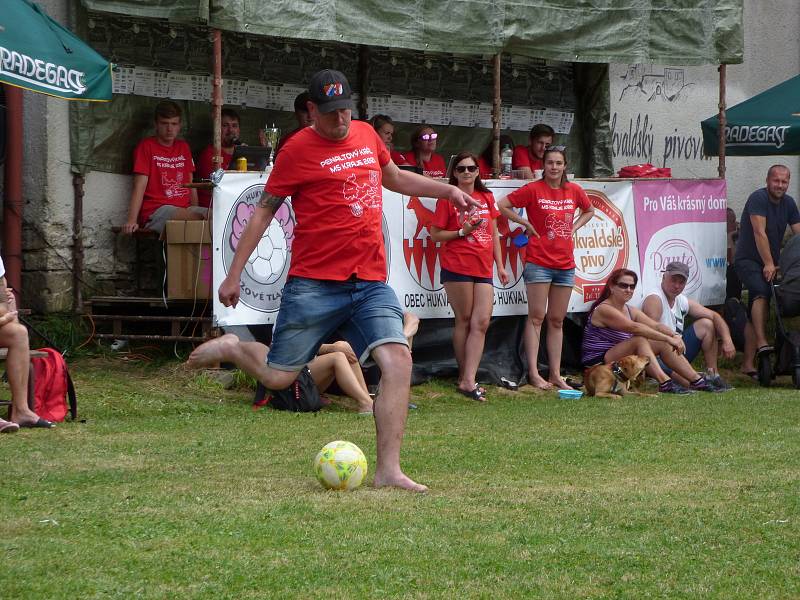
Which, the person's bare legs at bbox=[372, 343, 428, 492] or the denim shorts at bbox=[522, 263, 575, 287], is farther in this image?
the denim shorts at bbox=[522, 263, 575, 287]

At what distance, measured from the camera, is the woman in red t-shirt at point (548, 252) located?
40.3 ft

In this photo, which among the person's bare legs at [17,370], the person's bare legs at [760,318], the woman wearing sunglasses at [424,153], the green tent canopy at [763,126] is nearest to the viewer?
the person's bare legs at [17,370]

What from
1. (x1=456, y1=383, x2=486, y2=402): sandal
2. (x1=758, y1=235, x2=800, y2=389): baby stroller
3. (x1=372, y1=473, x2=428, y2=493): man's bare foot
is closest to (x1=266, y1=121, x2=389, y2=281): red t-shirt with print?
(x1=372, y1=473, x2=428, y2=493): man's bare foot

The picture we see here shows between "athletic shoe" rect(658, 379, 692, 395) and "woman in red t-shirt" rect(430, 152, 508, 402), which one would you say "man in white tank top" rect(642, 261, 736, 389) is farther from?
"woman in red t-shirt" rect(430, 152, 508, 402)

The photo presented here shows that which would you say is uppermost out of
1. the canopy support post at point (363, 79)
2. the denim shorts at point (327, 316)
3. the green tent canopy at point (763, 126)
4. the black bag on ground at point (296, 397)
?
the canopy support post at point (363, 79)

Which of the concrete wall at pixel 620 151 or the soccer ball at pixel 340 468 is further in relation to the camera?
the concrete wall at pixel 620 151

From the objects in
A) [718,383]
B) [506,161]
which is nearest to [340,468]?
[718,383]

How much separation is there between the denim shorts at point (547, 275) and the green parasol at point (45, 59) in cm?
434

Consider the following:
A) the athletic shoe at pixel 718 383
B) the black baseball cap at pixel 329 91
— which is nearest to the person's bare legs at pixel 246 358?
the black baseball cap at pixel 329 91

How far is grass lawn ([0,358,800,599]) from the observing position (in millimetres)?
4633

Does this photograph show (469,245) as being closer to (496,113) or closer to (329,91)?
(496,113)

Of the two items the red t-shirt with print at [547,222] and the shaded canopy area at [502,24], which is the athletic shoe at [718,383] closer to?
the red t-shirt with print at [547,222]

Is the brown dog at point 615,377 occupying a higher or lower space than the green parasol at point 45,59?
lower

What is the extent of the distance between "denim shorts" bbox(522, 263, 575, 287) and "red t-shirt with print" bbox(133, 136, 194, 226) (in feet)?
11.0
